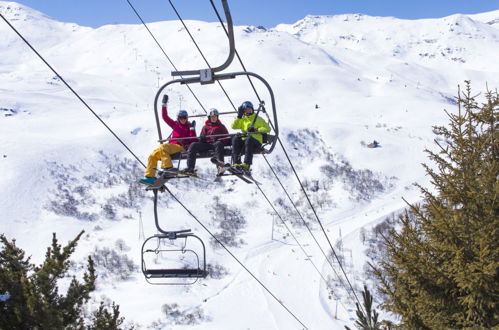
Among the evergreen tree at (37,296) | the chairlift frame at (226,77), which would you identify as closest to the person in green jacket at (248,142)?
the chairlift frame at (226,77)

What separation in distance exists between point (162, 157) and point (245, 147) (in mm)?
1781

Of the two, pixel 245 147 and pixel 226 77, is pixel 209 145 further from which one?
pixel 226 77

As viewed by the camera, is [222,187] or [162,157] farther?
[222,187]

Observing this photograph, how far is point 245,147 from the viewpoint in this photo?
Result: 7.97 meters

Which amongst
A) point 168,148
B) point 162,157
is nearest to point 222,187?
point 168,148

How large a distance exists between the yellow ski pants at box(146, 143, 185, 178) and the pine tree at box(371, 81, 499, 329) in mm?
4636

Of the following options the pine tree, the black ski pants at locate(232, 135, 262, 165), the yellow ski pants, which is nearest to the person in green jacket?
the black ski pants at locate(232, 135, 262, 165)

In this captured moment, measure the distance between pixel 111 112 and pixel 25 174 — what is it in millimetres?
29108

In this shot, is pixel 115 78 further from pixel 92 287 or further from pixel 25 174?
pixel 92 287

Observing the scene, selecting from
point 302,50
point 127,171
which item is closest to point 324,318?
point 127,171

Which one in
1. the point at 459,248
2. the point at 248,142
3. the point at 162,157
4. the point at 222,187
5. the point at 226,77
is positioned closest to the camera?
the point at 459,248

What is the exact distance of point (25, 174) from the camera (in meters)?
45.3

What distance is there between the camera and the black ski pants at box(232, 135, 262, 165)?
790cm

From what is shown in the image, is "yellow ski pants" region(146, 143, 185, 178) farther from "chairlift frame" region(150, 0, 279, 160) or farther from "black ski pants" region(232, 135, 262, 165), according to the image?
"black ski pants" region(232, 135, 262, 165)
